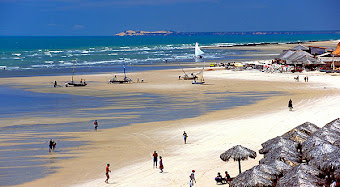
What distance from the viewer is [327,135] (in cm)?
1925

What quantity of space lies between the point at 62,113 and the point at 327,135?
64.4 feet

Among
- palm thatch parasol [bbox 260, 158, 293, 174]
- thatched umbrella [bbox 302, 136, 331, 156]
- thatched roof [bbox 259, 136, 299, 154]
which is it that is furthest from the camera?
thatched roof [bbox 259, 136, 299, 154]

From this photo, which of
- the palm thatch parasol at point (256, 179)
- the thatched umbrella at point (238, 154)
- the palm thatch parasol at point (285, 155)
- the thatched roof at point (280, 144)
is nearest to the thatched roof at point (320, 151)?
the palm thatch parasol at point (285, 155)

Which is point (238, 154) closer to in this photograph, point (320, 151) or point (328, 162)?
point (320, 151)

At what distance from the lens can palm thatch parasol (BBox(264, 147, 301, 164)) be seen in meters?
17.0

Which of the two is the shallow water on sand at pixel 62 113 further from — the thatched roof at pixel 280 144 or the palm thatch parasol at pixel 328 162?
the palm thatch parasol at pixel 328 162

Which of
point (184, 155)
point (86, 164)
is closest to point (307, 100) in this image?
point (184, 155)

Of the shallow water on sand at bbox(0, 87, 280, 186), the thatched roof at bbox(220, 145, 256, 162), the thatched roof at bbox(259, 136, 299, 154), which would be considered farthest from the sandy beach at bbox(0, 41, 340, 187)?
the thatched roof at bbox(259, 136, 299, 154)

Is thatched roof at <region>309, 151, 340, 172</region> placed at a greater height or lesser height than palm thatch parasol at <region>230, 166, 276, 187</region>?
greater

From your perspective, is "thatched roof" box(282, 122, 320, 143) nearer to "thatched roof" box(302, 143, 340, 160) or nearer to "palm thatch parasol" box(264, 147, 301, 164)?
"palm thatch parasol" box(264, 147, 301, 164)

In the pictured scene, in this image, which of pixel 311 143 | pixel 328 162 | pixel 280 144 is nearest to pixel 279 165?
pixel 328 162

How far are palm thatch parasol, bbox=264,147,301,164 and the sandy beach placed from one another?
87.4 inches

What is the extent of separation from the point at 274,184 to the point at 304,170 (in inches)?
42.0

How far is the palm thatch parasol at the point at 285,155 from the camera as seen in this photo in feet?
55.6
